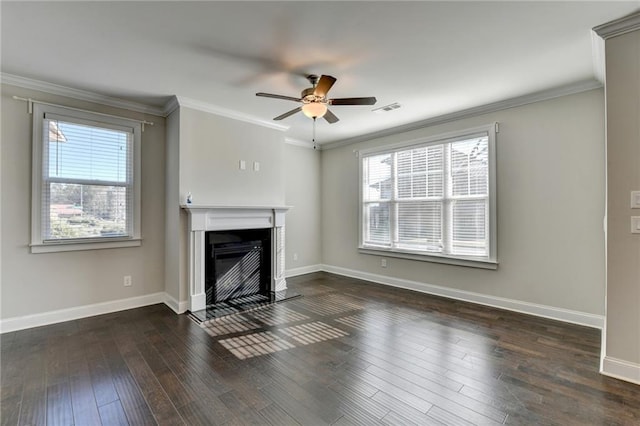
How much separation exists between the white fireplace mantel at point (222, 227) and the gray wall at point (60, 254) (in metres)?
0.73

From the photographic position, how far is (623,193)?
2.21m

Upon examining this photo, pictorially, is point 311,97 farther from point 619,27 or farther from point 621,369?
point 621,369

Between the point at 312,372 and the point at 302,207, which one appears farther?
the point at 302,207

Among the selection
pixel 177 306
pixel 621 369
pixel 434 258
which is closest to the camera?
pixel 621 369

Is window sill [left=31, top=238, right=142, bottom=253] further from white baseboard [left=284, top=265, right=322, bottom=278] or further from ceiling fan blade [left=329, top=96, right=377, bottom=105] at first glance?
ceiling fan blade [left=329, top=96, right=377, bottom=105]

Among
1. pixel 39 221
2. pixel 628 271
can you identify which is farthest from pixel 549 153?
pixel 39 221

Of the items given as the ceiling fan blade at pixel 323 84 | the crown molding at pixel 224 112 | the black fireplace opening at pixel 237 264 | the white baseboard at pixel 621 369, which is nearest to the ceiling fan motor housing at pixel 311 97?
the ceiling fan blade at pixel 323 84

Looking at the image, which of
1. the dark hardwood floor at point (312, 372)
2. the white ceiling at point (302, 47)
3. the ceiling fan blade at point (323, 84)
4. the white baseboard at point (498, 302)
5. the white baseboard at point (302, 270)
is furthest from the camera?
the white baseboard at point (302, 270)

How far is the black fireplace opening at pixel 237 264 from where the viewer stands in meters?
3.96

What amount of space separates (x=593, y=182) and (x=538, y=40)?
1.77 metres

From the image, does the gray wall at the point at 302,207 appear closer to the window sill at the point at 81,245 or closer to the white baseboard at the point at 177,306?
the white baseboard at the point at 177,306

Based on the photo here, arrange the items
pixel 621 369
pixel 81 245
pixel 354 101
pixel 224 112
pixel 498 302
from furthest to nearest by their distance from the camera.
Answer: pixel 224 112, pixel 498 302, pixel 81 245, pixel 354 101, pixel 621 369

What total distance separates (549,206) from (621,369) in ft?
6.12

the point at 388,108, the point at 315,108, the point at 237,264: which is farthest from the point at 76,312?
the point at 388,108
